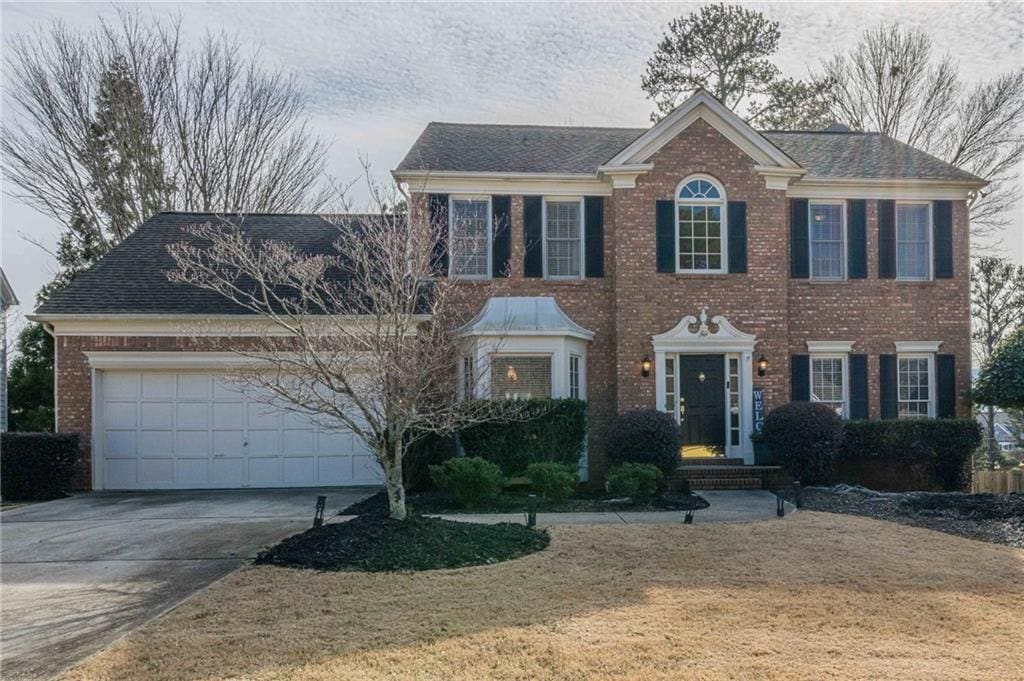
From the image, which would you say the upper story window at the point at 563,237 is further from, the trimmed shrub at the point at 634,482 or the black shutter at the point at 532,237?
the trimmed shrub at the point at 634,482

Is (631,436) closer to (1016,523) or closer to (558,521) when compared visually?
(558,521)

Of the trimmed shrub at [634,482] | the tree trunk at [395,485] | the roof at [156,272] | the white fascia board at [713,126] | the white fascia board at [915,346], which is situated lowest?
the trimmed shrub at [634,482]

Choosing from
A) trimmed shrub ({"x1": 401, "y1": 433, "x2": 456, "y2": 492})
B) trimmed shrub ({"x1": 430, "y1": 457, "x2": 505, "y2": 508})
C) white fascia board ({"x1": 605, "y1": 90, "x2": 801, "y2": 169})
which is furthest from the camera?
white fascia board ({"x1": 605, "y1": 90, "x2": 801, "y2": 169})

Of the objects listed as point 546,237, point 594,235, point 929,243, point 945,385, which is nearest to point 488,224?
point 546,237

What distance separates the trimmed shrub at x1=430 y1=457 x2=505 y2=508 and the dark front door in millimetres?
4940

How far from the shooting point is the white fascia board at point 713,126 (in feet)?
47.8

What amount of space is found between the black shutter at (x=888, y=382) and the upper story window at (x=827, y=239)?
6.53 ft

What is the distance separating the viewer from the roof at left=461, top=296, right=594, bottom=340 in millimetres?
13844

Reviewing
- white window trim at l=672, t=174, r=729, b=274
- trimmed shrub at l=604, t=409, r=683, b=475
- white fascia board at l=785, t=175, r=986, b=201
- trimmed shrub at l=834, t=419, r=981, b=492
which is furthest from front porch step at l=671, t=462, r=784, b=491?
white fascia board at l=785, t=175, r=986, b=201

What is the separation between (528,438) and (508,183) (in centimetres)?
541

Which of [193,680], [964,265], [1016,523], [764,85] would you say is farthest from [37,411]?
[764,85]

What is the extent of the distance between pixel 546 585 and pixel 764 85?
23840 mm

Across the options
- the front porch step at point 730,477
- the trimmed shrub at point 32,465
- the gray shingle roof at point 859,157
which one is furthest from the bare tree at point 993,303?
the trimmed shrub at point 32,465

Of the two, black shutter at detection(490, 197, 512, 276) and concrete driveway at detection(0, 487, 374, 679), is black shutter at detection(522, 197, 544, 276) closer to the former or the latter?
black shutter at detection(490, 197, 512, 276)
